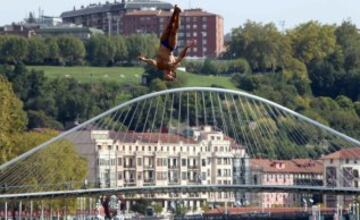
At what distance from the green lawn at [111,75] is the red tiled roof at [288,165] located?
32657 millimetres

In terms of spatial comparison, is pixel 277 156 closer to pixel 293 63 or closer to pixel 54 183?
pixel 54 183

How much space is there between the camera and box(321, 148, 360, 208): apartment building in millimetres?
104438

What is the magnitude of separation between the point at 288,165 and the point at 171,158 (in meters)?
12.0

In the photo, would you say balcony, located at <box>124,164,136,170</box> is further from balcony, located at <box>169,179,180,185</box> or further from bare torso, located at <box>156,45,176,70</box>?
bare torso, located at <box>156,45,176,70</box>

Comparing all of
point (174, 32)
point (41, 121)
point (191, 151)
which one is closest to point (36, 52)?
point (41, 121)

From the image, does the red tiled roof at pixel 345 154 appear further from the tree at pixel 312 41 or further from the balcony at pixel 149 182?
the tree at pixel 312 41

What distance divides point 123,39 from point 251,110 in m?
65.1

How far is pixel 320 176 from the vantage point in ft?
366

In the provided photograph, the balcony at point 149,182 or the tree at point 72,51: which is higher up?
the tree at point 72,51

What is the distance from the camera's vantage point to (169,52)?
22.5 metres

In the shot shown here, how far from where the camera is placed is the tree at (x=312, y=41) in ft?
551

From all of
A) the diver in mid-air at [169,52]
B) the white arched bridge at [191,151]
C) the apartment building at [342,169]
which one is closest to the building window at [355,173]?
the apartment building at [342,169]

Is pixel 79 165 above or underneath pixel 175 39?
underneath

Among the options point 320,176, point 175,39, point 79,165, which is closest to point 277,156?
point 320,176
